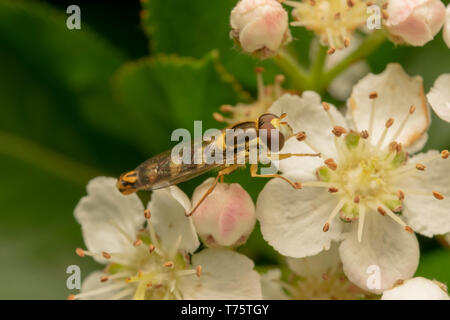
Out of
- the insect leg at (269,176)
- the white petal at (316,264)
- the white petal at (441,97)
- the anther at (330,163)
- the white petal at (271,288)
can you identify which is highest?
the white petal at (441,97)

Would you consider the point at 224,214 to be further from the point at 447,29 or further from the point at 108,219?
the point at 447,29

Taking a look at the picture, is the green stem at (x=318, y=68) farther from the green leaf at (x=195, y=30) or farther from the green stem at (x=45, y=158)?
the green stem at (x=45, y=158)

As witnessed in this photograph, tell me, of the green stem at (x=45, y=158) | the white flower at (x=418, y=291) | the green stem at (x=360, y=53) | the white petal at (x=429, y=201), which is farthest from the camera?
the green stem at (x=45, y=158)

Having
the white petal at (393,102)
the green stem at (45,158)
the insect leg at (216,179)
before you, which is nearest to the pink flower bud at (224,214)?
the insect leg at (216,179)

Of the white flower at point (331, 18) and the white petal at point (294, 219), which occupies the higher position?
the white flower at point (331, 18)

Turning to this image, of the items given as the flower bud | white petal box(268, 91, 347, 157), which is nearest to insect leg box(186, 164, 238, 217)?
white petal box(268, 91, 347, 157)

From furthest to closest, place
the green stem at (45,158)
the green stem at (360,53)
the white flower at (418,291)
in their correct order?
1. the green stem at (45,158)
2. the green stem at (360,53)
3. the white flower at (418,291)

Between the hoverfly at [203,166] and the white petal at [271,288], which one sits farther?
the white petal at [271,288]

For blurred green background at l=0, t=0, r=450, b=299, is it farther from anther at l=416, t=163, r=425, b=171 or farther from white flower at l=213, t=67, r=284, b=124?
anther at l=416, t=163, r=425, b=171

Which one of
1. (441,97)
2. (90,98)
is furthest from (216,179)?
(90,98)
